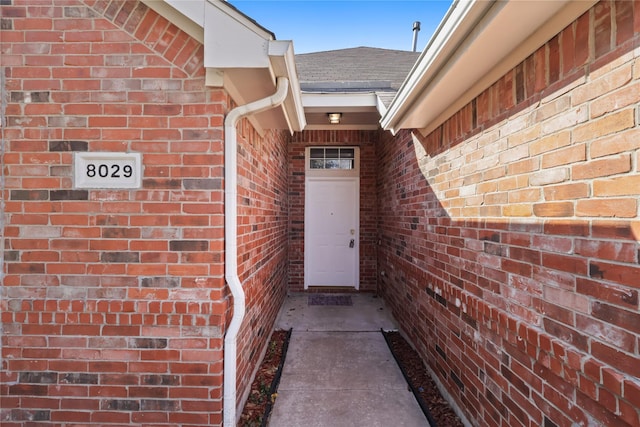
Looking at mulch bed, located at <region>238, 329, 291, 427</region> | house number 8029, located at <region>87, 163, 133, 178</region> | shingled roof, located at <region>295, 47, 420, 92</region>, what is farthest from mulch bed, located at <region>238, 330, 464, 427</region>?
shingled roof, located at <region>295, 47, 420, 92</region>

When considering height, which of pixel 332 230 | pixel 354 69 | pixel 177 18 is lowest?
pixel 332 230

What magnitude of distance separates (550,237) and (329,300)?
4.12m

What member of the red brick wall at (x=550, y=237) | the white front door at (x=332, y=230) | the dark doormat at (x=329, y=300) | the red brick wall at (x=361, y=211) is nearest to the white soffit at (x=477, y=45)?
the red brick wall at (x=550, y=237)

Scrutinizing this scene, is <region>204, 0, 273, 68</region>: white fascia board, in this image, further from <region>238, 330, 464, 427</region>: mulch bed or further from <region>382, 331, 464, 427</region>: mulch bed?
<region>382, 331, 464, 427</region>: mulch bed

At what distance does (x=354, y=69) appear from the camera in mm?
4969

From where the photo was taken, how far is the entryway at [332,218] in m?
5.65

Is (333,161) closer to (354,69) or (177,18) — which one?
(354,69)

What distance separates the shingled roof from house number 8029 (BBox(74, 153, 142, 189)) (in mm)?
2753

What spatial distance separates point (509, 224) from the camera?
1745 millimetres

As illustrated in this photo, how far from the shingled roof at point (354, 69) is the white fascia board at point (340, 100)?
0.20 m

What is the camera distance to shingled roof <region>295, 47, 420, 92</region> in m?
4.17

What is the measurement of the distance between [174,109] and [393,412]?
2.85 metres

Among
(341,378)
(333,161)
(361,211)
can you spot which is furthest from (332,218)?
(341,378)

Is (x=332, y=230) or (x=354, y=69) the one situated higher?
(x=354, y=69)
